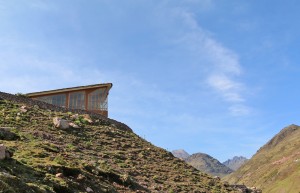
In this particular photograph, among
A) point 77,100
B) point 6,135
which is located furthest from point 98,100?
point 6,135

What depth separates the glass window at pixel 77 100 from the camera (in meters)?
63.1

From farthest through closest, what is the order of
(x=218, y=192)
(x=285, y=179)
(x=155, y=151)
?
1. (x=285, y=179)
2. (x=155, y=151)
3. (x=218, y=192)

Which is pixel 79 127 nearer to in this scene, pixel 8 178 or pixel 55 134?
pixel 55 134

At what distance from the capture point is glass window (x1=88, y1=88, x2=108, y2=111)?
213 ft

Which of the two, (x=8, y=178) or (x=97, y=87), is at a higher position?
(x=97, y=87)

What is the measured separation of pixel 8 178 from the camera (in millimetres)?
13922

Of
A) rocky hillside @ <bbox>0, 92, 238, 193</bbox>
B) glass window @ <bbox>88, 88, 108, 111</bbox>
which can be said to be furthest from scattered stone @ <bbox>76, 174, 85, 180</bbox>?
glass window @ <bbox>88, 88, 108, 111</bbox>

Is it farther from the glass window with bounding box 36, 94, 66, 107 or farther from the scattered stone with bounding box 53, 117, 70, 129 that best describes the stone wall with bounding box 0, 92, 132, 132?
the glass window with bounding box 36, 94, 66, 107

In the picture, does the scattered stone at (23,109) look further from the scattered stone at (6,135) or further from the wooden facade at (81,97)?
the scattered stone at (6,135)

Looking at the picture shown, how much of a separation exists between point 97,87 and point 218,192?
32.9 m

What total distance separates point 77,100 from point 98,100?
3737mm

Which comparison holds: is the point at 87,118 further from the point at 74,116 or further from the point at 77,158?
the point at 77,158

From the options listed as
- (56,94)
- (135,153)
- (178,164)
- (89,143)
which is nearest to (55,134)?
(89,143)

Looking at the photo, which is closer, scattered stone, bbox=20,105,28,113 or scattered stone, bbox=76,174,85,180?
scattered stone, bbox=76,174,85,180
